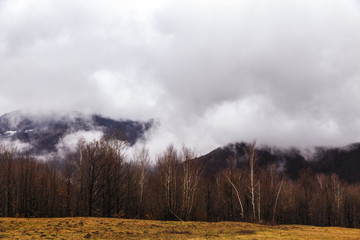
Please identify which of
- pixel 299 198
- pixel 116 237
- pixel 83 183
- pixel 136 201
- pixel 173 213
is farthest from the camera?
pixel 299 198

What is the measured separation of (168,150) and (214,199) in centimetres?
3875

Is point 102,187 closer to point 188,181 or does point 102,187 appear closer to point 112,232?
point 188,181

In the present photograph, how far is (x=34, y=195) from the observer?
58062 millimetres

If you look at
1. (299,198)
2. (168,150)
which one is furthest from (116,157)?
(299,198)

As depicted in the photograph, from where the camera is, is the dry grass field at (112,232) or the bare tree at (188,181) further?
the bare tree at (188,181)

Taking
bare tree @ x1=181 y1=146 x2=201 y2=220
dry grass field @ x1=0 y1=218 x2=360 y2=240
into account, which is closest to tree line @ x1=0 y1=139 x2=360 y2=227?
bare tree @ x1=181 y1=146 x2=201 y2=220

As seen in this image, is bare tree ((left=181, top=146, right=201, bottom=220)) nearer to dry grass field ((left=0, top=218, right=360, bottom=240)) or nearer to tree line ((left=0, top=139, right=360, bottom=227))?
tree line ((left=0, top=139, right=360, bottom=227))

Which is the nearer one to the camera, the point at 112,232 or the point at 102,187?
the point at 112,232

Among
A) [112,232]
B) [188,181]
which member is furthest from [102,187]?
[112,232]

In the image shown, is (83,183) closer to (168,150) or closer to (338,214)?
(168,150)

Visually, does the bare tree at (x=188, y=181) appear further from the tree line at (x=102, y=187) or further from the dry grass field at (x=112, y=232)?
the dry grass field at (x=112, y=232)

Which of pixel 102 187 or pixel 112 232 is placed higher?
pixel 102 187

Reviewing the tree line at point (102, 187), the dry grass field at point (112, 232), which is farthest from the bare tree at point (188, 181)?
the dry grass field at point (112, 232)

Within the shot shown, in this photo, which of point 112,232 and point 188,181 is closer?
point 112,232
